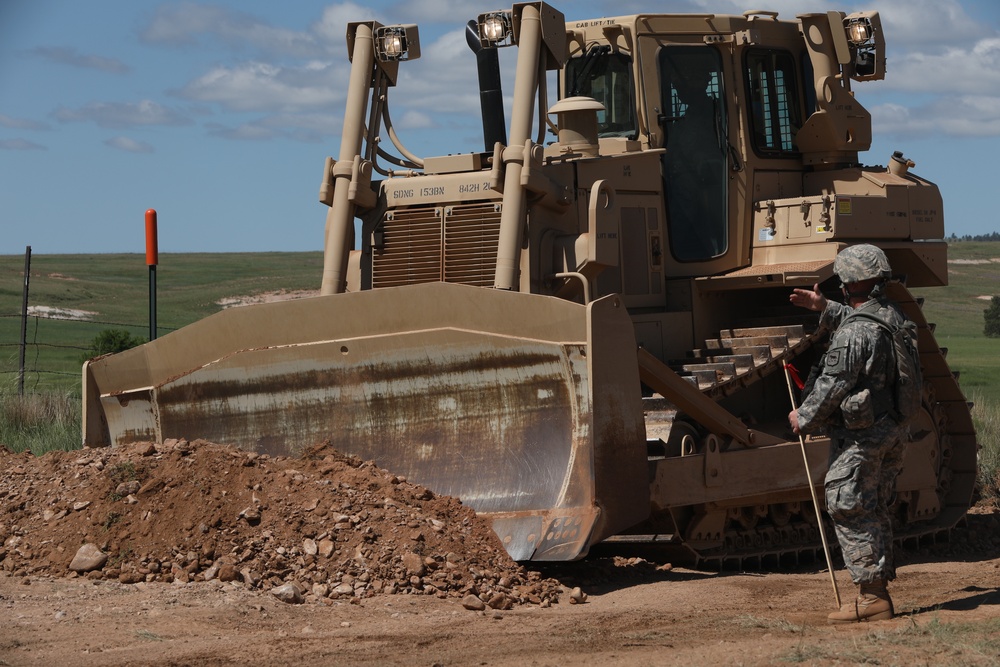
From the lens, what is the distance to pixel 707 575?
877cm

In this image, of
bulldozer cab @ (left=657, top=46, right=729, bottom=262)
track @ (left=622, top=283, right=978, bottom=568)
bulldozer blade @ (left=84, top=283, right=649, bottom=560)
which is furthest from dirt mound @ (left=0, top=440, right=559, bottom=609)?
bulldozer cab @ (left=657, top=46, right=729, bottom=262)

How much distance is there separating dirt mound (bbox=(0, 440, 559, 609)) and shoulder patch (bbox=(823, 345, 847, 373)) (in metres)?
1.96

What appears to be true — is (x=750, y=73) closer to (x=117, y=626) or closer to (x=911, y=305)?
(x=911, y=305)

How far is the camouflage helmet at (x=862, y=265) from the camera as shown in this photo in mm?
7238

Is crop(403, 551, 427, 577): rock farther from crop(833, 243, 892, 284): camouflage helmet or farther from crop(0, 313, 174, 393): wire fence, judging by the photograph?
crop(0, 313, 174, 393): wire fence

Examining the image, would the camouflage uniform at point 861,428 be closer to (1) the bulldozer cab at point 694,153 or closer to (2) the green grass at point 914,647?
(2) the green grass at point 914,647

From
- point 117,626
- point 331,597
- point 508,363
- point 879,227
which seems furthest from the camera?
point 879,227

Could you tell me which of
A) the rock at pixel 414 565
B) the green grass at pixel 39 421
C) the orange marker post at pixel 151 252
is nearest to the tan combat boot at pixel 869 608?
the rock at pixel 414 565

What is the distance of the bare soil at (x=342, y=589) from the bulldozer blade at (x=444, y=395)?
0.28 metres

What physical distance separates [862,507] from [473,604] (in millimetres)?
2029

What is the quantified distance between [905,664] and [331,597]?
3012 millimetres

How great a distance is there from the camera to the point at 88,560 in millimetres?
7949

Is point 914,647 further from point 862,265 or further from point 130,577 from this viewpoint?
point 130,577

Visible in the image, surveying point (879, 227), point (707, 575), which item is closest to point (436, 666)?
point (707, 575)
